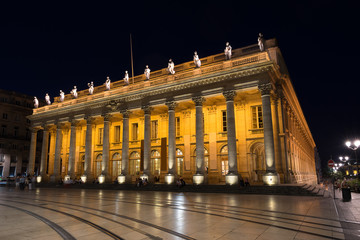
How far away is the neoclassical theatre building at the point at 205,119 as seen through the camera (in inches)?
1030

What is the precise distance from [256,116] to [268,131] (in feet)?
20.1

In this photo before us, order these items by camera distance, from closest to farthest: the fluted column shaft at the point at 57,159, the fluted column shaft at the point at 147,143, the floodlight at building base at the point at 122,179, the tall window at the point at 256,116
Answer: the tall window at the point at 256,116
the fluted column shaft at the point at 147,143
the floodlight at building base at the point at 122,179
the fluted column shaft at the point at 57,159

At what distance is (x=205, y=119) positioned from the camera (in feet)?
108

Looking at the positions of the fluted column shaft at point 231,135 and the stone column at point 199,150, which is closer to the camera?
the fluted column shaft at point 231,135

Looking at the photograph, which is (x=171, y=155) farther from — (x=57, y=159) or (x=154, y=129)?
(x=57, y=159)

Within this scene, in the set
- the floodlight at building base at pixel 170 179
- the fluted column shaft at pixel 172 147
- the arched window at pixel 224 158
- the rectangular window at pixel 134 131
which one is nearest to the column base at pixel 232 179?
the arched window at pixel 224 158

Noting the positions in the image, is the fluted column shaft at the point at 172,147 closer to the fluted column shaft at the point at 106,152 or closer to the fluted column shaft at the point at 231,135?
the fluted column shaft at the point at 231,135

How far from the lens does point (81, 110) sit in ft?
128

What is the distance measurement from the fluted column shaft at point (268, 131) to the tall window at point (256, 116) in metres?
5.10

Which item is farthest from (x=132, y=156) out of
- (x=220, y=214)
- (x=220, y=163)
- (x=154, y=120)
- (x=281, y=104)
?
(x=220, y=214)

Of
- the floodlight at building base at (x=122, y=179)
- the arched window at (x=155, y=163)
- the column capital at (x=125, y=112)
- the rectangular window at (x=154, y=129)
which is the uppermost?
the column capital at (x=125, y=112)

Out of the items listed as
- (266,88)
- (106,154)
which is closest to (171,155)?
(106,154)

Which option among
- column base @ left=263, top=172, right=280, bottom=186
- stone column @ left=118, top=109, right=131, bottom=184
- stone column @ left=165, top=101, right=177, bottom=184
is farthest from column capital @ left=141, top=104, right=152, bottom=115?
column base @ left=263, top=172, right=280, bottom=186

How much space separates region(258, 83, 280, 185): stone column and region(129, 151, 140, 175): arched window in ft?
64.5
